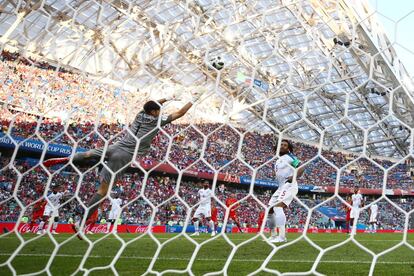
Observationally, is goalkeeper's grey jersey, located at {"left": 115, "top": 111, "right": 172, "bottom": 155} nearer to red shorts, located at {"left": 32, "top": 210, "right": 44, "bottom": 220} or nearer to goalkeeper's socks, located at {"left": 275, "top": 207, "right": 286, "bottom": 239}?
goalkeeper's socks, located at {"left": 275, "top": 207, "right": 286, "bottom": 239}

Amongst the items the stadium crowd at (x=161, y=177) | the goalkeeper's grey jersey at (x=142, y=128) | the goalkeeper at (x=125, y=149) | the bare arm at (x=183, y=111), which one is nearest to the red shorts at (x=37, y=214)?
the stadium crowd at (x=161, y=177)

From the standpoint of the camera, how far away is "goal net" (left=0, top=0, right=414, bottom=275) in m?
2.70

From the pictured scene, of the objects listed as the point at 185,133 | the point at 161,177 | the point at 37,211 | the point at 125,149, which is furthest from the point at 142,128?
the point at 161,177

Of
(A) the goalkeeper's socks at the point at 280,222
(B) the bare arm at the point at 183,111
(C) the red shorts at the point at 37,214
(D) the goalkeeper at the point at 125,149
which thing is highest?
(B) the bare arm at the point at 183,111

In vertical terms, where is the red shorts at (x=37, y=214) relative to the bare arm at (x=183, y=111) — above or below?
below

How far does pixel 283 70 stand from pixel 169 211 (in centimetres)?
824

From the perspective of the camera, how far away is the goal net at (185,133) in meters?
2.70

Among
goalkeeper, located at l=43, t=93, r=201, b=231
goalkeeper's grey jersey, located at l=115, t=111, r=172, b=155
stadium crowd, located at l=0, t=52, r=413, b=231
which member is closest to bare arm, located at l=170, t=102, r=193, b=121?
goalkeeper, located at l=43, t=93, r=201, b=231

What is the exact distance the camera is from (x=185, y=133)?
54.6ft

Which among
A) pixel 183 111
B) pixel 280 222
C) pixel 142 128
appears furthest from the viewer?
pixel 280 222

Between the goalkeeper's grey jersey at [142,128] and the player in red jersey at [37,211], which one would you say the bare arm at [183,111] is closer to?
the goalkeeper's grey jersey at [142,128]

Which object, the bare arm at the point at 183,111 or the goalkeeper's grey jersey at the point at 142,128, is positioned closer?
the bare arm at the point at 183,111

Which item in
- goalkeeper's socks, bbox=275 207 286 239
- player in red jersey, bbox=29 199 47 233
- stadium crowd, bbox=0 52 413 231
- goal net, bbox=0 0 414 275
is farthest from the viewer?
player in red jersey, bbox=29 199 47 233

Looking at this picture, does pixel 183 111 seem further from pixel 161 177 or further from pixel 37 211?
pixel 161 177
